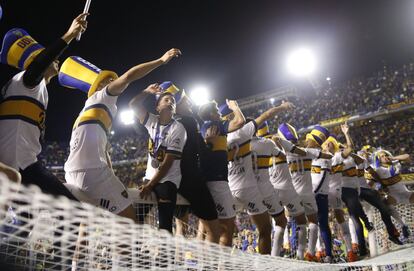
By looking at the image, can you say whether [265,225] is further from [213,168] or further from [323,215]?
[323,215]

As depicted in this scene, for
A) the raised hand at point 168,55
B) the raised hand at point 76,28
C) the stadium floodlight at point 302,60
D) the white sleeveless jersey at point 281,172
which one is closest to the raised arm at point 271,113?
the white sleeveless jersey at point 281,172

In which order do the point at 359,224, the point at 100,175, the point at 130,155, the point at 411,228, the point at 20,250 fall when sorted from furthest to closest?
the point at 130,155 → the point at 411,228 → the point at 359,224 → the point at 100,175 → the point at 20,250

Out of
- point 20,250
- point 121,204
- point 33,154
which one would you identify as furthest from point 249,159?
point 20,250

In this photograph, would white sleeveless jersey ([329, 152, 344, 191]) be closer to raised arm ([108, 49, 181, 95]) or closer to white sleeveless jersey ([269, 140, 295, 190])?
white sleeveless jersey ([269, 140, 295, 190])

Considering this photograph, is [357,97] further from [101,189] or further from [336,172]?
[101,189]

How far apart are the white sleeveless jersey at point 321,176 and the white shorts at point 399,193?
2688mm

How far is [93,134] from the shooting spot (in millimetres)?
3494

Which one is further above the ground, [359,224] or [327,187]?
[327,187]

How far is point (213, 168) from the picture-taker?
182 inches

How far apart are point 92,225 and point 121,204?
1.23 metres

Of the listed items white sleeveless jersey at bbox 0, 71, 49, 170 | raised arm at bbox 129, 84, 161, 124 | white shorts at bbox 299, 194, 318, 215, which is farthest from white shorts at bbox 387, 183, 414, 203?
white sleeveless jersey at bbox 0, 71, 49, 170

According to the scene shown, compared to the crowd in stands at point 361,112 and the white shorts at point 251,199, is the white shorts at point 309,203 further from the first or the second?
the crowd in stands at point 361,112

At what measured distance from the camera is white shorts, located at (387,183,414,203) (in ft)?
30.7

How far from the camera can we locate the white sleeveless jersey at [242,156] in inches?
214
